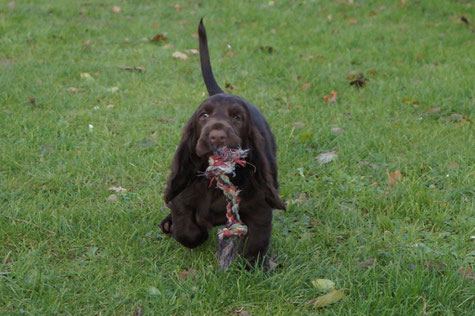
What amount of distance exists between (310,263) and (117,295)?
0.91 m

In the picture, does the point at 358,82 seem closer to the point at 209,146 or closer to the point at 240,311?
the point at 209,146

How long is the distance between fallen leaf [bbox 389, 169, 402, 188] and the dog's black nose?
156 cm

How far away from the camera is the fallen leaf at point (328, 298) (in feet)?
7.13

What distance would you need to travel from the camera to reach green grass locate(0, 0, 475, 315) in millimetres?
2256

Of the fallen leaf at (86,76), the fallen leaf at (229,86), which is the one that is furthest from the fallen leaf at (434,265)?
the fallen leaf at (86,76)

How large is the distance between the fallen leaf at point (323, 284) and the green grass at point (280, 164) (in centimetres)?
2

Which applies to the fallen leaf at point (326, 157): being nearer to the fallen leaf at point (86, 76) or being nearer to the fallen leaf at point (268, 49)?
the fallen leaf at point (86, 76)

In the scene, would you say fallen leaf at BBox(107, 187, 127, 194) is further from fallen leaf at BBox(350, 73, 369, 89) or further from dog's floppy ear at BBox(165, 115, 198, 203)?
fallen leaf at BBox(350, 73, 369, 89)

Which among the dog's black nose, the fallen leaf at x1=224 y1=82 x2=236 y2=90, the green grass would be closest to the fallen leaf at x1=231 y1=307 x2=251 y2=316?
the green grass

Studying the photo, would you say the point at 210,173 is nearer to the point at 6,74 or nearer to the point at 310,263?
the point at 310,263

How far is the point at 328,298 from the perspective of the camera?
2.18m

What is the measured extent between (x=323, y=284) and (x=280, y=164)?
143 centimetres

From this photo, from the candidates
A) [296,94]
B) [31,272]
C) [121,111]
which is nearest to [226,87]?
[296,94]

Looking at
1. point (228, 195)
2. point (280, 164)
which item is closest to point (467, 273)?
point (228, 195)
